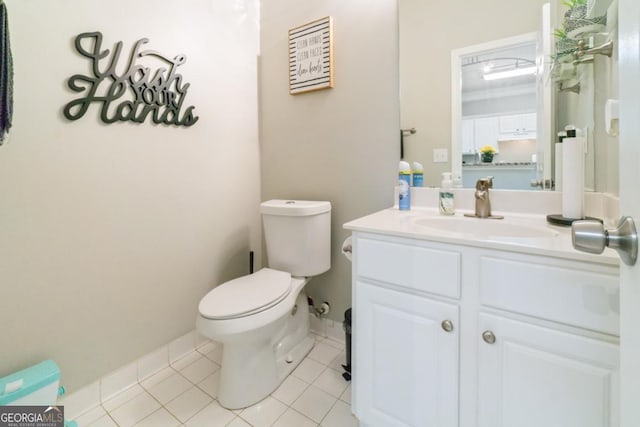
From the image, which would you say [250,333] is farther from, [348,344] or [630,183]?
[630,183]

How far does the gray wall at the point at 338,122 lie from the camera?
61.7 inches

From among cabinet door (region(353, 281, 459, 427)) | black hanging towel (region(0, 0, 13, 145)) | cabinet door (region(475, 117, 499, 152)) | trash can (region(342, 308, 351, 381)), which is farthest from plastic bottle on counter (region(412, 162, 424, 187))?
black hanging towel (region(0, 0, 13, 145))

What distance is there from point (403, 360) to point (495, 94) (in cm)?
116

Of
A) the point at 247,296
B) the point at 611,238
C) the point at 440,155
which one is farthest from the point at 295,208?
the point at 611,238

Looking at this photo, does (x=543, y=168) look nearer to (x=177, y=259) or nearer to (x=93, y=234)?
(x=177, y=259)

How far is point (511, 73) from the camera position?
127cm

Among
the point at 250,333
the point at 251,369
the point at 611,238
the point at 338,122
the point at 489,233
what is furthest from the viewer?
the point at 338,122

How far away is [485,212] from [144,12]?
70.3 inches

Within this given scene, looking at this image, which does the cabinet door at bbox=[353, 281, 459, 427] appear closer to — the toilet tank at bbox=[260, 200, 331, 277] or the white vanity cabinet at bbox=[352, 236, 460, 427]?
the white vanity cabinet at bbox=[352, 236, 460, 427]

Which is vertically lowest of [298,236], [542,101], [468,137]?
[298,236]

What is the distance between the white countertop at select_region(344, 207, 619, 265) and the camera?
747mm

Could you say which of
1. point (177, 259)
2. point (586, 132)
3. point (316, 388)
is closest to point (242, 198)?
point (177, 259)

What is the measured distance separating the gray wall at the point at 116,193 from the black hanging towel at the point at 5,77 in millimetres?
103

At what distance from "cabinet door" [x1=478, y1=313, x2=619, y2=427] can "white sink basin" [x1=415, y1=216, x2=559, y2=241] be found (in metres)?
0.32
